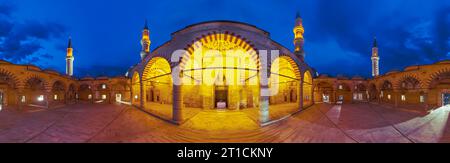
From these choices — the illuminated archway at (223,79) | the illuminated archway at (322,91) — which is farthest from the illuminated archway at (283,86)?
the illuminated archway at (223,79)

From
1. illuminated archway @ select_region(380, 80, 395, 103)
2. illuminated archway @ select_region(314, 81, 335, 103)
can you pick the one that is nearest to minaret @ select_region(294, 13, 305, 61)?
illuminated archway @ select_region(314, 81, 335, 103)

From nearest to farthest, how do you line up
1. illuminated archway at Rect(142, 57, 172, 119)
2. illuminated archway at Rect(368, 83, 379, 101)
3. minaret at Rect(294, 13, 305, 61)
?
illuminated archway at Rect(142, 57, 172, 119)
minaret at Rect(294, 13, 305, 61)
illuminated archway at Rect(368, 83, 379, 101)

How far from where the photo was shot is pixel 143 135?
8.32 m

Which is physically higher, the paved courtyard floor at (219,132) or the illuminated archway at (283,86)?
the illuminated archway at (283,86)

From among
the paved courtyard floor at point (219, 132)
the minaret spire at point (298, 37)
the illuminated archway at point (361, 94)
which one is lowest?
the paved courtyard floor at point (219, 132)

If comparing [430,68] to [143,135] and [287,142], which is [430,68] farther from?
[143,135]

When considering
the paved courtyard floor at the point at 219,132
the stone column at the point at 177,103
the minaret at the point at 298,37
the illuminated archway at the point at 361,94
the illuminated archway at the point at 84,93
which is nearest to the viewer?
the paved courtyard floor at the point at 219,132

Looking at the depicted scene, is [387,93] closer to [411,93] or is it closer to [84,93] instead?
[411,93]

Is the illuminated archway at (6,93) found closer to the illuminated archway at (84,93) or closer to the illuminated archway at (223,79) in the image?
the illuminated archway at (84,93)

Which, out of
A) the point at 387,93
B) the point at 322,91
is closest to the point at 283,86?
the point at 322,91

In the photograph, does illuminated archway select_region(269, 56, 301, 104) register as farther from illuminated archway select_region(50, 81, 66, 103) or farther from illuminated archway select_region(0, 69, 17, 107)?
illuminated archway select_region(50, 81, 66, 103)

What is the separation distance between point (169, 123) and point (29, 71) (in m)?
17.6

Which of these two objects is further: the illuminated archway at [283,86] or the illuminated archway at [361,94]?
the illuminated archway at [361,94]
